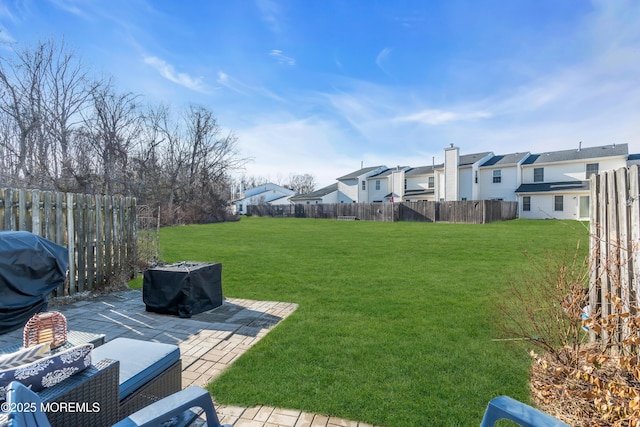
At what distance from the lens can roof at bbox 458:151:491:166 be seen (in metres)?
29.8

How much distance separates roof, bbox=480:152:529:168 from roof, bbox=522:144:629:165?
2.15ft

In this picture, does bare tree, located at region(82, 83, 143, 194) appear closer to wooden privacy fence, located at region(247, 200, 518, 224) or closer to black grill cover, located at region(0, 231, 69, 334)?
black grill cover, located at region(0, 231, 69, 334)

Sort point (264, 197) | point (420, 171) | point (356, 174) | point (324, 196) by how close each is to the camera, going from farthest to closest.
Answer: point (264, 197), point (324, 196), point (356, 174), point (420, 171)

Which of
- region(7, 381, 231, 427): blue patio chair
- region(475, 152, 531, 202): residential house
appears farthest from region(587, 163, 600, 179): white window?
region(7, 381, 231, 427): blue patio chair

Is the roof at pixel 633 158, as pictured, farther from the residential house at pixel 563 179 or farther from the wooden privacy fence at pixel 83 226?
the wooden privacy fence at pixel 83 226

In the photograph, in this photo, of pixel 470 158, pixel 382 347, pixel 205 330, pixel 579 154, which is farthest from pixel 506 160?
pixel 205 330

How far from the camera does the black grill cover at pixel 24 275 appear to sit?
3.93 meters

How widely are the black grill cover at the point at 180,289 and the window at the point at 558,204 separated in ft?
97.2

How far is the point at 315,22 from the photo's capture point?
28.6 feet

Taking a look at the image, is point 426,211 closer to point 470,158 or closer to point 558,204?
point 470,158

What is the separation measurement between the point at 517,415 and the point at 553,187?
102ft

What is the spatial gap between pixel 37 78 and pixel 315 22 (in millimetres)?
14560

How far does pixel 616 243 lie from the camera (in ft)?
8.67

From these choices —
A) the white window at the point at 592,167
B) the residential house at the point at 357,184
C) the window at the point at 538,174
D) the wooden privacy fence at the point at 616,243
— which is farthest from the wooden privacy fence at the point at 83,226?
the residential house at the point at 357,184
